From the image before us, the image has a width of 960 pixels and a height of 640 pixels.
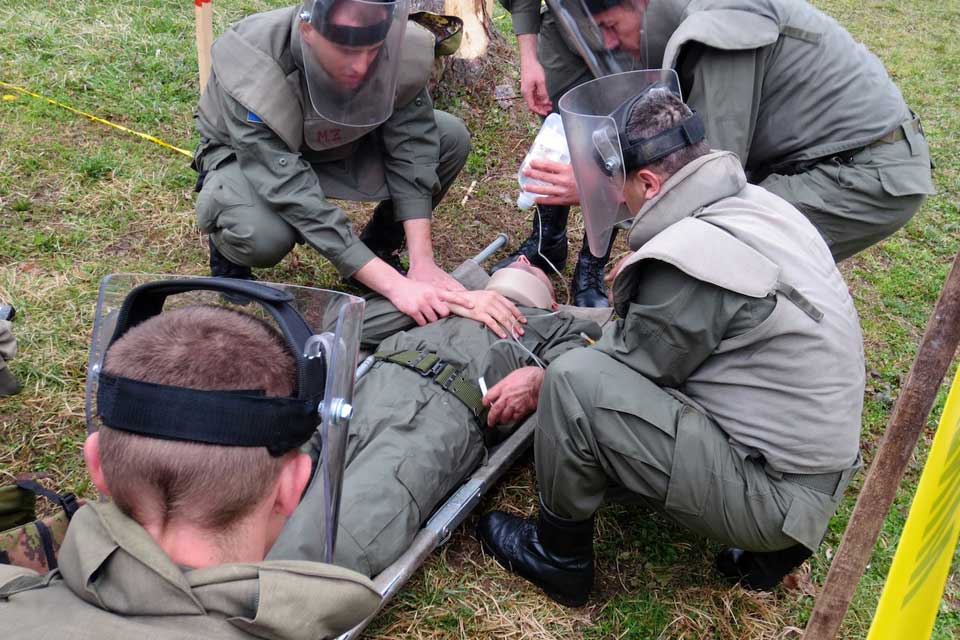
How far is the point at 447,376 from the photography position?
3127mm

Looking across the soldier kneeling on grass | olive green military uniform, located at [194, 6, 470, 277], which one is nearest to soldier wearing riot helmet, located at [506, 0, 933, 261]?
olive green military uniform, located at [194, 6, 470, 277]

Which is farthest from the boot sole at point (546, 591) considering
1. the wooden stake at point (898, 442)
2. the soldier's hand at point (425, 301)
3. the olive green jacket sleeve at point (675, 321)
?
the wooden stake at point (898, 442)

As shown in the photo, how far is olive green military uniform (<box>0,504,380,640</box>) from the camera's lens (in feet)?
4.31

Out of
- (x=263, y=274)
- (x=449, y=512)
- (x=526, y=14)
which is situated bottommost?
(x=449, y=512)

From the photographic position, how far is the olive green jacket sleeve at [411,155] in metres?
4.04

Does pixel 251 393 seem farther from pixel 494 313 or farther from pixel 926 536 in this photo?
pixel 494 313

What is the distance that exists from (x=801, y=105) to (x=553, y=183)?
1152 millimetres

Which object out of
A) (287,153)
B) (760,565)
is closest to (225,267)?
(287,153)

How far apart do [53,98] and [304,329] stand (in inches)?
188

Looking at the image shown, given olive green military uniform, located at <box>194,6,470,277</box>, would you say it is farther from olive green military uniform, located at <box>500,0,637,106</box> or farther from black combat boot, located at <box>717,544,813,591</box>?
black combat boot, located at <box>717,544,813,591</box>

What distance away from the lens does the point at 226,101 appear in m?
3.60

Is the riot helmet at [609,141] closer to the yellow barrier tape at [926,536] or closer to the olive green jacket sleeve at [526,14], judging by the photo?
the yellow barrier tape at [926,536]

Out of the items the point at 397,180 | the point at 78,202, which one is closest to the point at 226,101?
the point at 397,180

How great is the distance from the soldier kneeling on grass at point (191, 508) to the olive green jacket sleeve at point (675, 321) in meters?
1.24
